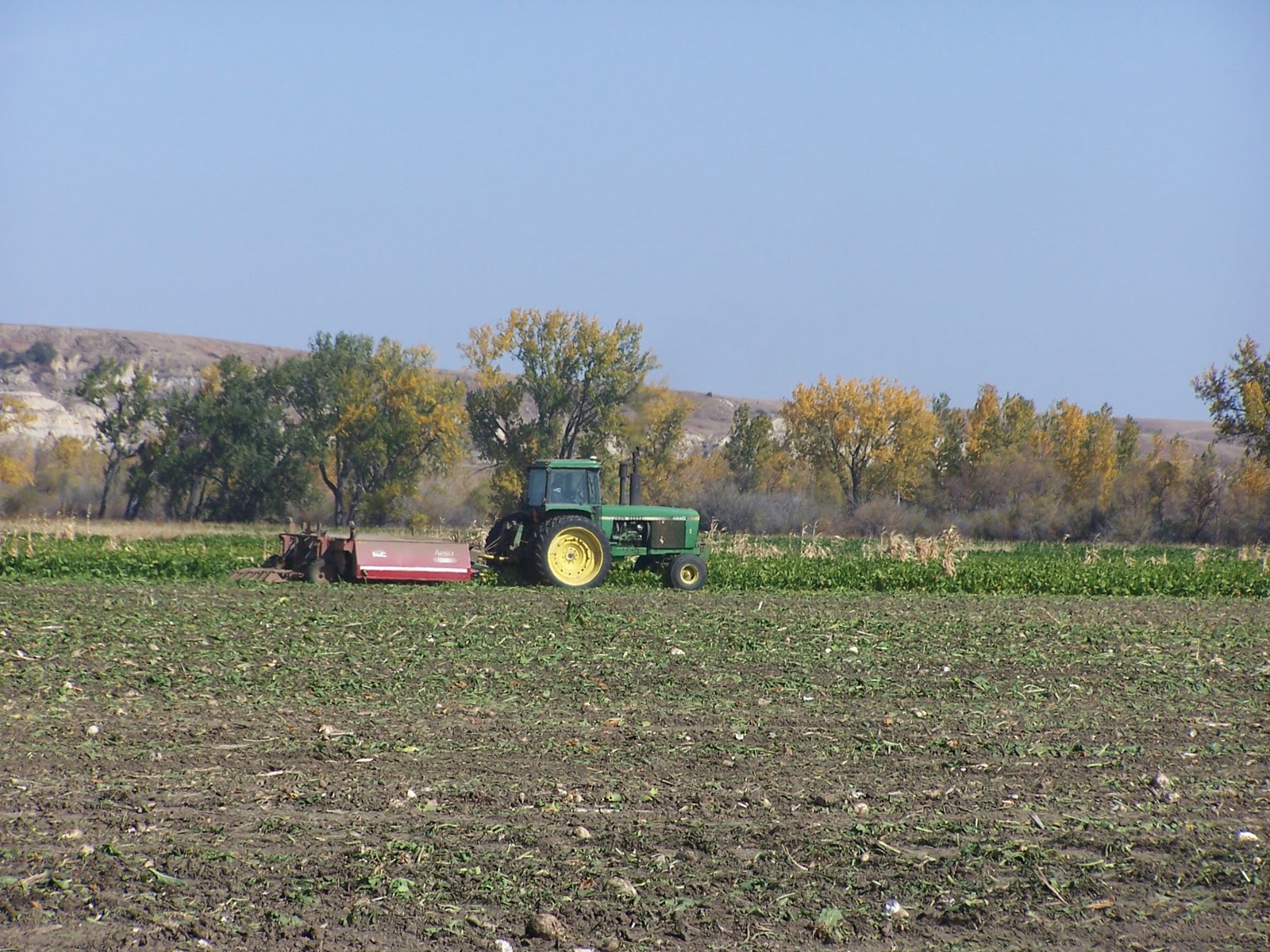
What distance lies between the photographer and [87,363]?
114 metres

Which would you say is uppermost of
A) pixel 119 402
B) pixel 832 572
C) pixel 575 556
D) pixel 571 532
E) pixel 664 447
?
pixel 119 402

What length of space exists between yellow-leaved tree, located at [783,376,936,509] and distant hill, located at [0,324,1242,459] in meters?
39.2

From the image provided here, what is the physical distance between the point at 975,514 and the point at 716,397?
8795 centimetres

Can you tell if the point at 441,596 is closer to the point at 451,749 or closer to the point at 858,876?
the point at 451,749

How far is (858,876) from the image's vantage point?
228 inches

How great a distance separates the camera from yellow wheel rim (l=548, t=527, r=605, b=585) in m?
20.3

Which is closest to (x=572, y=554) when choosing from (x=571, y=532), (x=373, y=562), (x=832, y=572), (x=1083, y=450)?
(x=571, y=532)

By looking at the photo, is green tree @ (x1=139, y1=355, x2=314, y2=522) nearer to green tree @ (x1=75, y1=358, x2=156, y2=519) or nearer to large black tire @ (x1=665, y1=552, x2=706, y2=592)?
green tree @ (x1=75, y1=358, x2=156, y2=519)

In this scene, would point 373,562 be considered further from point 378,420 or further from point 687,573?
point 378,420

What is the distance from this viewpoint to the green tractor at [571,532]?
2027 cm

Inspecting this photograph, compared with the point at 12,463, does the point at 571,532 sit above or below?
below

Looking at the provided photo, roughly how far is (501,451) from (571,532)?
3588cm

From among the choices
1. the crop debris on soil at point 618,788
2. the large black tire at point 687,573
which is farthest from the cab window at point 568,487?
the crop debris on soil at point 618,788

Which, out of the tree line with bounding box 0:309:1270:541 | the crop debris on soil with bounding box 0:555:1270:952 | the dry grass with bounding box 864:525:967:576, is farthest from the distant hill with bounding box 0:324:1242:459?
the crop debris on soil with bounding box 0:555:1270:952
